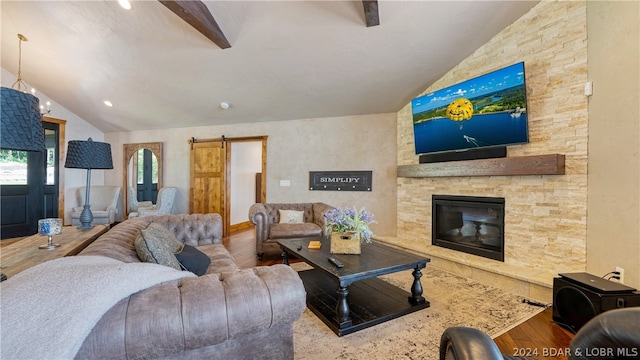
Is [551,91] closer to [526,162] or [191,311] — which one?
[526,162]

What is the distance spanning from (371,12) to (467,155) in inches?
79.9

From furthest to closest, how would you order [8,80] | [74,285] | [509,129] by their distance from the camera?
[8,80]
[509,129]
[74,285]

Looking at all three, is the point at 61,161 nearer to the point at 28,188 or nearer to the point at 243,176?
the point at 28,188

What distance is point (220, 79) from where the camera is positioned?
163 inches

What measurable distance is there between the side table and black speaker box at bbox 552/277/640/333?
351 cm

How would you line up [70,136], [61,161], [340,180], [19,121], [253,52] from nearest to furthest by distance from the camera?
[19,121], [253,52], [340,180], [61,161], [70,136]

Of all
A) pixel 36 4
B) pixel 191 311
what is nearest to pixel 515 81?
pixel 191 311

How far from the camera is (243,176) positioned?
6.69m

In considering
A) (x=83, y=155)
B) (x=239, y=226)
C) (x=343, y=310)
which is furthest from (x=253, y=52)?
(x=239, y=226)

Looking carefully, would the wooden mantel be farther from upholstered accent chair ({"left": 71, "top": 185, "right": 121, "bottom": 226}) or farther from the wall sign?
upholstered accent chair ({"left": 71, "top": 185, "right": 121, "bottom": 226})

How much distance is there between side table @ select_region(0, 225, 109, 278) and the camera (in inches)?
58.3

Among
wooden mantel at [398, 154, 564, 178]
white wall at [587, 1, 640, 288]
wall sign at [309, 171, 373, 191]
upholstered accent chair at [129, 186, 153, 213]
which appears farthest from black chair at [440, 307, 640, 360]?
upholstered accent chair at [129, 186, 153, 213]

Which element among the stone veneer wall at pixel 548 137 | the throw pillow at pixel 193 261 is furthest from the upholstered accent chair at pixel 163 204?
the stone veneer wall at pixel 548 137

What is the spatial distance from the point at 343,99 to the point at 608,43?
296 centimetres
